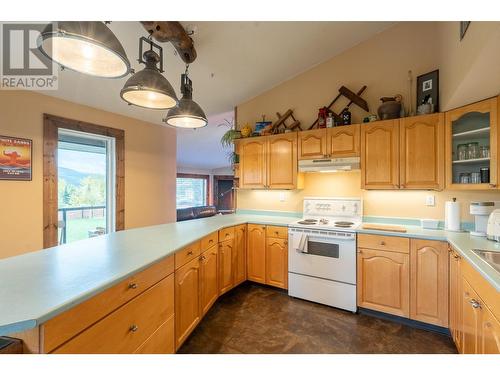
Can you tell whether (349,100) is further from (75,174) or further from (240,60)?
(75,174)

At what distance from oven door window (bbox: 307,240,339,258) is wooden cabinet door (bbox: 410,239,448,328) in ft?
2.21

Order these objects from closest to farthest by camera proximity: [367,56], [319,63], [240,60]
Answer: [240,60], [367,56], [319,63]

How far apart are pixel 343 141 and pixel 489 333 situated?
198cm

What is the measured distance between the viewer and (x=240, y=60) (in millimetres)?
2584

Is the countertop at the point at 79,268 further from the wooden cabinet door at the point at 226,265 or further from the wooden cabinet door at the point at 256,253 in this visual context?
the wooden cabinet door at the point at 256,253

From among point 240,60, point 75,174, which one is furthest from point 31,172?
point 240,60

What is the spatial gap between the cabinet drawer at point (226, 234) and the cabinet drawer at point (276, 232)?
1.53 feet

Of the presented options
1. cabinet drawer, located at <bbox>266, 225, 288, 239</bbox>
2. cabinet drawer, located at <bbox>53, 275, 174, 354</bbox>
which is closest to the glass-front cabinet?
cabinet drawer, located at <bbox>266, 225, 288, 239</bbox>

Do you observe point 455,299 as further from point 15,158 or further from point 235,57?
point 15,158

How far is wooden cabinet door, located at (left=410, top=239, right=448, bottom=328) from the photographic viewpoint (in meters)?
1.97

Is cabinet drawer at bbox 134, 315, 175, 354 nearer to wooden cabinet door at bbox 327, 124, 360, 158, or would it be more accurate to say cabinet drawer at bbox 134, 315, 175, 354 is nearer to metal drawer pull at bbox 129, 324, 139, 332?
metal drawer pull at bbox 129, 324, 139, 332

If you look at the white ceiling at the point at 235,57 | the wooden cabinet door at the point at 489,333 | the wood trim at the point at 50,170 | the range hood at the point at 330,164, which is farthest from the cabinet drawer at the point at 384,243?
the wood trim at the point at 50,170

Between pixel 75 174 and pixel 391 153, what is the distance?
3.71 meters

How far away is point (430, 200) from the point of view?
2.45 metres
